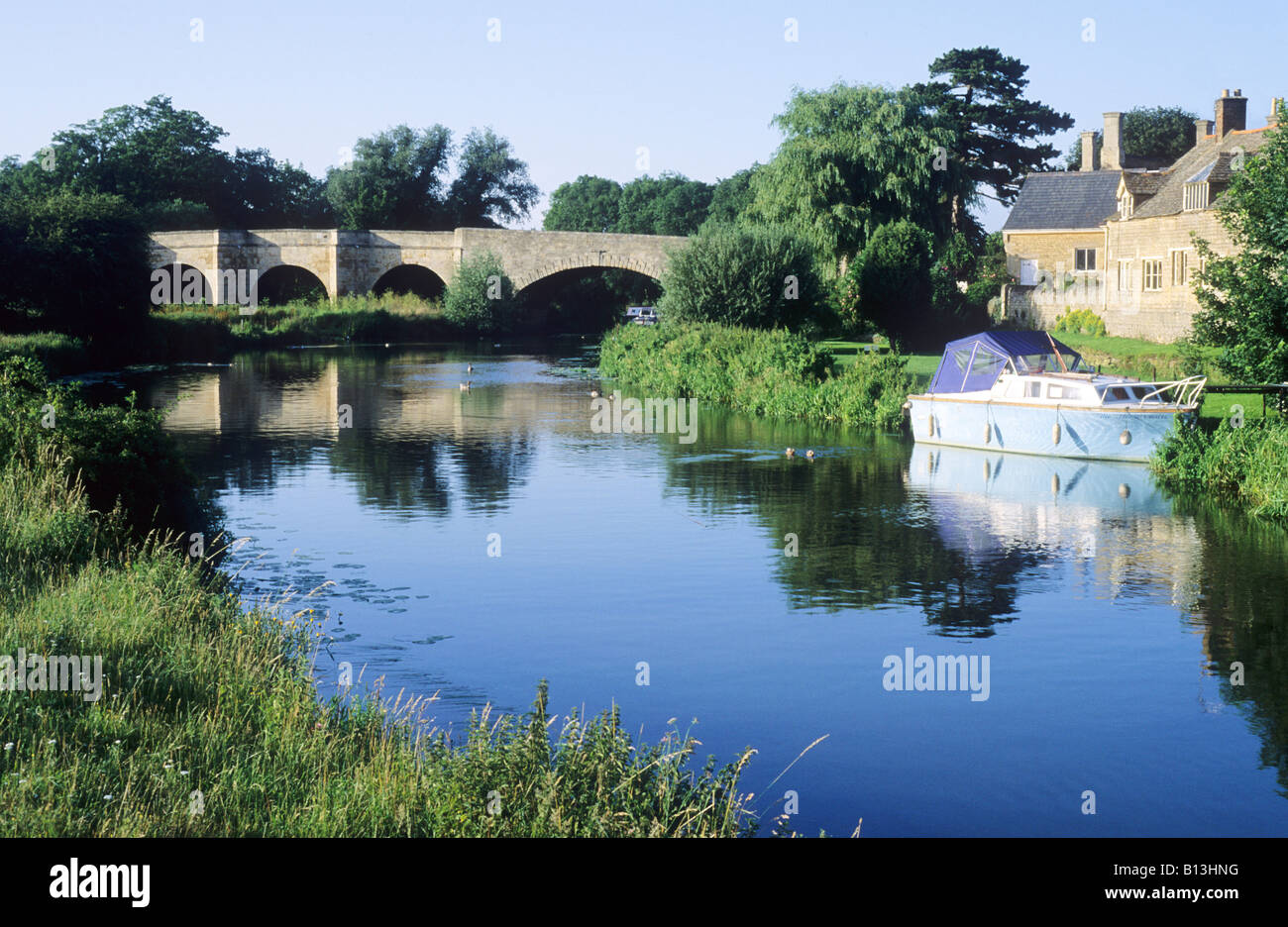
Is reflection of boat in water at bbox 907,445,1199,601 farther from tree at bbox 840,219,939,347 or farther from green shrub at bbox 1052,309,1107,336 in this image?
tree at bbox 840,219,939,347

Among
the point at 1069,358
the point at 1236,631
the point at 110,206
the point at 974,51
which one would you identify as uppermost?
the point at 974,51

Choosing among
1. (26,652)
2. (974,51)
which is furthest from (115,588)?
(974,51)

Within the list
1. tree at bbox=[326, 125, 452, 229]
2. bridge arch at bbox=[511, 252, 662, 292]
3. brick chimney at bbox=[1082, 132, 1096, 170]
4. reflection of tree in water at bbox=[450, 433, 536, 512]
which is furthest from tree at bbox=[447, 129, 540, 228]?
reflection of tree in water at bbox=[450, 433, 536, 512]

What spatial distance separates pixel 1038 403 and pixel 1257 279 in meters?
4.59

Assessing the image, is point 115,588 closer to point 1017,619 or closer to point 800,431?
point 1017,619

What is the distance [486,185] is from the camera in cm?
9188

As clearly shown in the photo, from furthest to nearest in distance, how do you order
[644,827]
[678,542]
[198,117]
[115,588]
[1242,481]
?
[198,117] → [1242,481] → [678,542] → [115,588] → [644,827]

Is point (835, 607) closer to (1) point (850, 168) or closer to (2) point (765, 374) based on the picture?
(2) point (765, 374)

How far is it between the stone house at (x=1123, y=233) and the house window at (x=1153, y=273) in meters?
0.03

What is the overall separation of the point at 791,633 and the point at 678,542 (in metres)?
4.52

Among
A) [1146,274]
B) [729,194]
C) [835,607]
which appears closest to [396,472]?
[835,607]

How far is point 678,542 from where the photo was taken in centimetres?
1742

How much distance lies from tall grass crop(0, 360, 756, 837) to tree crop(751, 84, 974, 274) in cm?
4136

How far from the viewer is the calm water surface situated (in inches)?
374
